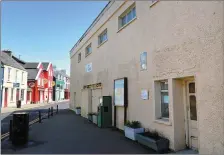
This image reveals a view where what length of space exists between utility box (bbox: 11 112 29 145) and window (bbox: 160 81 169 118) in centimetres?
564

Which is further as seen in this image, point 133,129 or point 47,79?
point 47,79

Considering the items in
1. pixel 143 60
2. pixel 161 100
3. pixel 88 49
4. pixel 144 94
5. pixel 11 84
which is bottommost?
pixel 161 100

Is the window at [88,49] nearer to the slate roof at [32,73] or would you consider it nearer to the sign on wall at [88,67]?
the sign on wall at [88,67]

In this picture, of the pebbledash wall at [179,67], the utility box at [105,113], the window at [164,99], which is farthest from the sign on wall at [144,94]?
the utility box at [105,113]

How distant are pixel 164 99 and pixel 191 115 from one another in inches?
52.6

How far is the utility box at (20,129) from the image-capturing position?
7838 mm

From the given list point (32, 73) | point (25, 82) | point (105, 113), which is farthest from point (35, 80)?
point (105, 113)

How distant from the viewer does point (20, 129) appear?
7949mm

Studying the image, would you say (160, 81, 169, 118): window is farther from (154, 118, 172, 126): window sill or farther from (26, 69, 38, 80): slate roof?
(26, 69, 38, 80): slate roof

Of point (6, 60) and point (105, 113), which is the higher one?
point (6, 60)

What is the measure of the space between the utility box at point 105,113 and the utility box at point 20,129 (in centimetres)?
461

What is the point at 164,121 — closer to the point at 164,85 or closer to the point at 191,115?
the point at 191,115

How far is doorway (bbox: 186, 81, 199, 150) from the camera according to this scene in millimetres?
6520

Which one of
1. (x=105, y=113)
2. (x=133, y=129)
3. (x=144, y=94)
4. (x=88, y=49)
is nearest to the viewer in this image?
(x=133, y=129)
